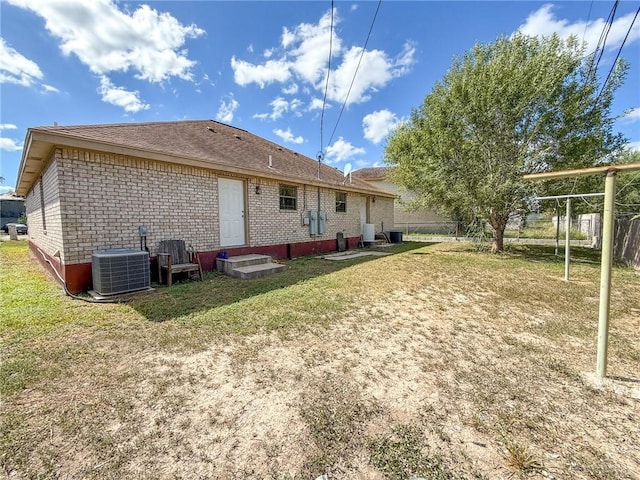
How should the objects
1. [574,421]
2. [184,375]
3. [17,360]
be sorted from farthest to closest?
[17,360]
[184,375]
[574,421]

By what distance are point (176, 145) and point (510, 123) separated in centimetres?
1014

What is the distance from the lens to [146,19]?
673cm

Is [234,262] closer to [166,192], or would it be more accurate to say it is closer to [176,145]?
[166,192]

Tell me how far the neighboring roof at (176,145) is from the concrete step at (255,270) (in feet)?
8.82

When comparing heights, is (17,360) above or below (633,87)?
below

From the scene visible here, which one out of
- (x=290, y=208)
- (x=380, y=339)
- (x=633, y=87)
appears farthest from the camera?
(x=290, y=208)

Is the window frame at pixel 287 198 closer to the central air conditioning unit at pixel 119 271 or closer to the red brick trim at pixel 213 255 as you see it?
the red brick trim at pixel 213 255

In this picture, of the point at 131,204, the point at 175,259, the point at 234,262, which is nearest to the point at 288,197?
the point at 234,262

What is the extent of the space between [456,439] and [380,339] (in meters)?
1.50

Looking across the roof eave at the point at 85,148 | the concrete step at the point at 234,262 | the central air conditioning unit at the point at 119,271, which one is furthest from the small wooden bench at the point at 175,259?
the roof eave at the point at 85,148

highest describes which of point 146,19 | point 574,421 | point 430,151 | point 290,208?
point 146,19

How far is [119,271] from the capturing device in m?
4.75

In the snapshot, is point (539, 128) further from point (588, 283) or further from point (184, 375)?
point (184, 375)

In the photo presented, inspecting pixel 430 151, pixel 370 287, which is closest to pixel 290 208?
pixel 370 287
